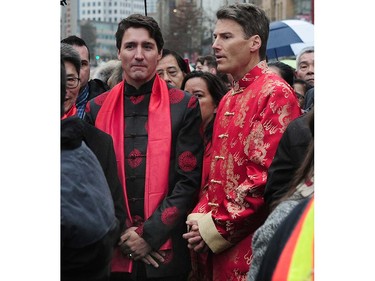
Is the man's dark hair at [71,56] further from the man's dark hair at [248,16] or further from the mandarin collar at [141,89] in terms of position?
the man's dark hair at [248,16]

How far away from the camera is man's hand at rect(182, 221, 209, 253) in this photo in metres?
2.80

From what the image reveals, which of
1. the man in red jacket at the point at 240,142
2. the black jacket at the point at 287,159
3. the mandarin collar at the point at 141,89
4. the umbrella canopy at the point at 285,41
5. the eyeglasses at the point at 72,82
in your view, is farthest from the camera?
the umbrella canopy at the point at 285,41

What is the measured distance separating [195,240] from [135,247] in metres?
0.19

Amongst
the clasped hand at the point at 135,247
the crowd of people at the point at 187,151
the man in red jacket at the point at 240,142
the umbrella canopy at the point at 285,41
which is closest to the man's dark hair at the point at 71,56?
the crowd of people at the point at 187,151

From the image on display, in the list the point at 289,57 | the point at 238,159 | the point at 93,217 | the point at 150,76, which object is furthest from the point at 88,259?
the point at 289,57

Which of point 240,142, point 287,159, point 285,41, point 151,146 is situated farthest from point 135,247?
point 285,41

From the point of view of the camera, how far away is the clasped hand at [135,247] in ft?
9.29

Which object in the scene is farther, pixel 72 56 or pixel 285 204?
pixel 72 56

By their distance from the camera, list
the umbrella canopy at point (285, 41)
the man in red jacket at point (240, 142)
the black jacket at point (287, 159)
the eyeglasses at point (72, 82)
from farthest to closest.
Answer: the umbrella canopy at point (285, 41), the eyeglasses at point (72, 82), the man in red jacket at point (240, 142), the black jacket at point (287, 159)

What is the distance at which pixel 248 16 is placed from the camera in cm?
282

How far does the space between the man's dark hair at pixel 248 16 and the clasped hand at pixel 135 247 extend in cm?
70
